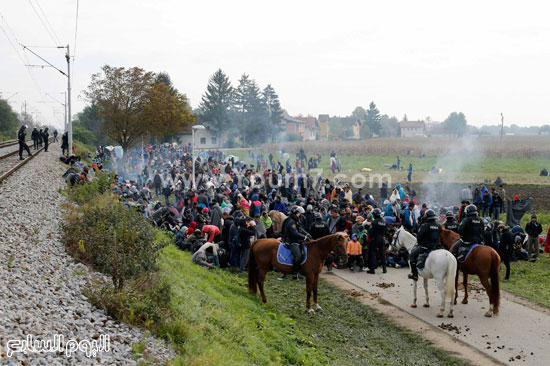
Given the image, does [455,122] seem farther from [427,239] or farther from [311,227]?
[427,239]

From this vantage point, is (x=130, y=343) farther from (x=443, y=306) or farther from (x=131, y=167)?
(x=131, y=167)

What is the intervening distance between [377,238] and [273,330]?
628 centimetres

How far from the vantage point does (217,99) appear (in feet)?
280

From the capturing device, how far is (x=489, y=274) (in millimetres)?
11133

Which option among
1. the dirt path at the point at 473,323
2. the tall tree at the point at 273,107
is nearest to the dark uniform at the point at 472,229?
the dirt path at the point at 473,323

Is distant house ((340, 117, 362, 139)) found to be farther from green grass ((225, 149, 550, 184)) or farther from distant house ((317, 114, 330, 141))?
green grass ((225, 149, 550, 184))

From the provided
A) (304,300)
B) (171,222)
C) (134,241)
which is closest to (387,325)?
(304,300)

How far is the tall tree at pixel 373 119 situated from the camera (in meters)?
122

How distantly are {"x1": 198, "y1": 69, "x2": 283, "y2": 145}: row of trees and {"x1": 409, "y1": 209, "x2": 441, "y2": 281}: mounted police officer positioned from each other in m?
70.3

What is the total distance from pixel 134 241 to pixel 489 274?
7785mm

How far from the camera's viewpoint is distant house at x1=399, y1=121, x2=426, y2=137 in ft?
572

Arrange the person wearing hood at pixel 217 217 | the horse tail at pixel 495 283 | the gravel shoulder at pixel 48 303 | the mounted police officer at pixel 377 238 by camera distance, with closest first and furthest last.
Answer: the gravel shoulder at pixel 48 303 < the horse tail at pixel 495 283 < the mounted police officer at pixel 377 238 < the person wearing hood at pixel 217 217

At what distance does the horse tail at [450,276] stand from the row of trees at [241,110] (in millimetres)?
71255

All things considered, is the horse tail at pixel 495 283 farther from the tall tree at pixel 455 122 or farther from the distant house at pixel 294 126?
the tall tree at pixel 455 122
